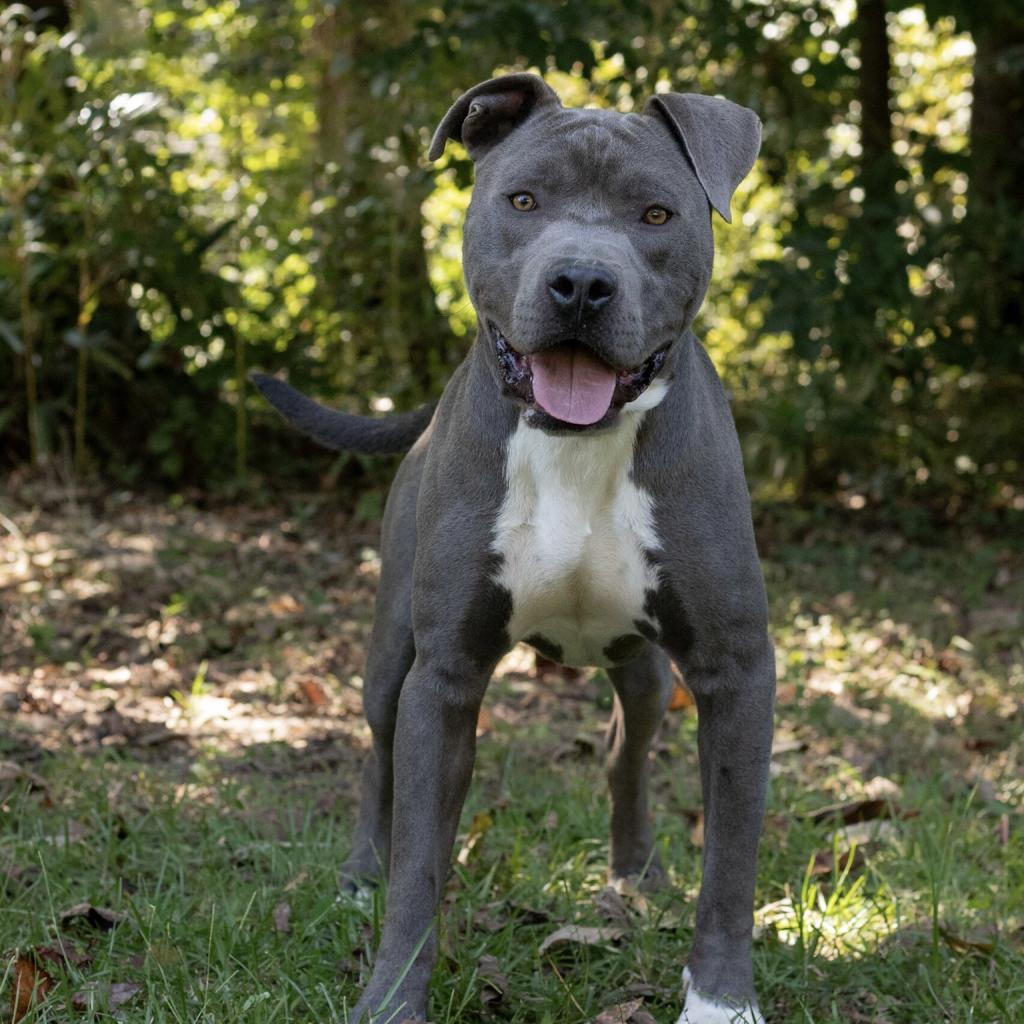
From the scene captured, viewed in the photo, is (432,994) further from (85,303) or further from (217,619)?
(85,303)

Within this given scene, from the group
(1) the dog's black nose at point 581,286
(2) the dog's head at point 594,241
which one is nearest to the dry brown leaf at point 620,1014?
(2) the dog's head at point 594,241

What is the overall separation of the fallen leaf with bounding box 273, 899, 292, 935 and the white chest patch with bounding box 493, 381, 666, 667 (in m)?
0.96

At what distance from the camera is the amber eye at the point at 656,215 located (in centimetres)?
294

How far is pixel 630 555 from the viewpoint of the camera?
119 inches

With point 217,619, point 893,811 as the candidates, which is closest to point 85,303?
point 217,619

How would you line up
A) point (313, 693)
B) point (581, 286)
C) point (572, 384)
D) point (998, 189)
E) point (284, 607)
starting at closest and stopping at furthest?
point (581, 286), point (572, 384), point (313, 693), point (284, 607), point (998, 189)

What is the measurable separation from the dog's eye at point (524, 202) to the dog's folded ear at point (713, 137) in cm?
33

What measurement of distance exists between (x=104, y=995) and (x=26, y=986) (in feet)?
0.54

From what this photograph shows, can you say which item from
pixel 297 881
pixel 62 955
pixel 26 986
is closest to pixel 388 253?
pixel 297 881

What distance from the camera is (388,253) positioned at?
795 centimetres

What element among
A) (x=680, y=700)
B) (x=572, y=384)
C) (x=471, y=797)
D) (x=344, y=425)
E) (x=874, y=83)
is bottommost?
(x=680, y=700)

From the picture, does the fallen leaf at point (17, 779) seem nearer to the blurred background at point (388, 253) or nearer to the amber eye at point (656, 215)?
the amber eye at point (656, 215)

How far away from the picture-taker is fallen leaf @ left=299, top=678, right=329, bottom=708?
210 inches

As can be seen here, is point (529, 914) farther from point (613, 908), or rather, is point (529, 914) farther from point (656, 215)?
point (656, 215)
